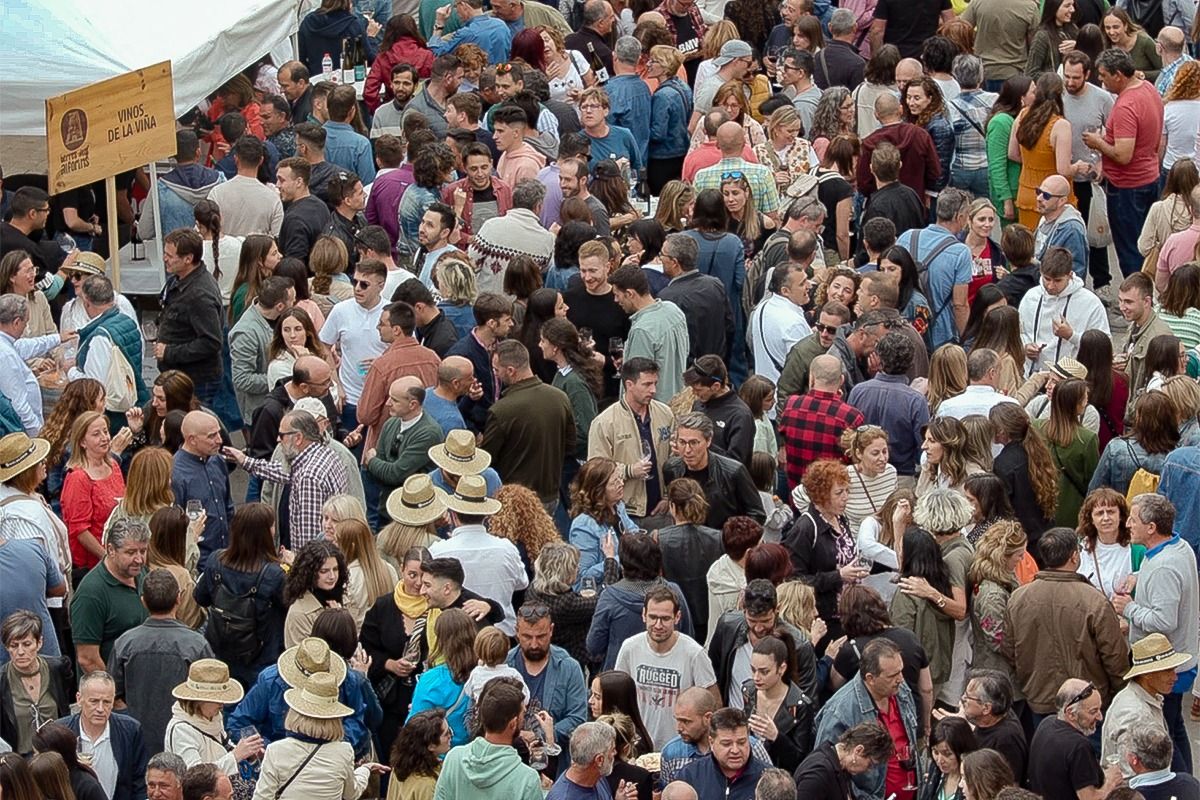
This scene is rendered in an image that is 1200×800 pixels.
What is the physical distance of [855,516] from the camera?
33.6ft

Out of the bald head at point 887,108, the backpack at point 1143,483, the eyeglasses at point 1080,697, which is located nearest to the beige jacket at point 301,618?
the eyeglasses at point 1080,697

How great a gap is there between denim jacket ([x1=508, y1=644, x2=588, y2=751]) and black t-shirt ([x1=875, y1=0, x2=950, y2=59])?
9973 millimetres

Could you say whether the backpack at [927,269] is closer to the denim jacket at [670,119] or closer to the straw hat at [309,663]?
the denim jacket at [670,119]

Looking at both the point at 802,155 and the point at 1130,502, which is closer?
the point at 1130,502

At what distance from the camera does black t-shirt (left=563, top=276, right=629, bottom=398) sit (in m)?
11.9

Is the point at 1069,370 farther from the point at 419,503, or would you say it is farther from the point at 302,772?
the point at 302,772

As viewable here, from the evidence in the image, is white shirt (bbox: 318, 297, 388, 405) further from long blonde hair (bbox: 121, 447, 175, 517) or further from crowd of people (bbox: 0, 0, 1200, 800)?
long blonde hair (bbox: 121, 447, 175, 517)

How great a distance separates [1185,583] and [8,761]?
5.06 metres

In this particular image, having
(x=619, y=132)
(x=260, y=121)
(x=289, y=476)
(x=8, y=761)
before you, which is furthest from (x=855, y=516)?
(x=260, y=121)

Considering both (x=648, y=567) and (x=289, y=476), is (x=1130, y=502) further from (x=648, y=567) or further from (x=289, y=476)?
(x=289, y=476)

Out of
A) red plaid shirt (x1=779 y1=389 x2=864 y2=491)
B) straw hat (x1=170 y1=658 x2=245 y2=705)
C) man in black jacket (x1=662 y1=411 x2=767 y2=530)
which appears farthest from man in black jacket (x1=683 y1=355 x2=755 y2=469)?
straw hat (x1=170 y1=658 x2=245 y2=705)

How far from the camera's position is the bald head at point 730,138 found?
13.3 meters

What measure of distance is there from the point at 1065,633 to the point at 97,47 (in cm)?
774

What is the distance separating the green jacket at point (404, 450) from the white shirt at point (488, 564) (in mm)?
1160
